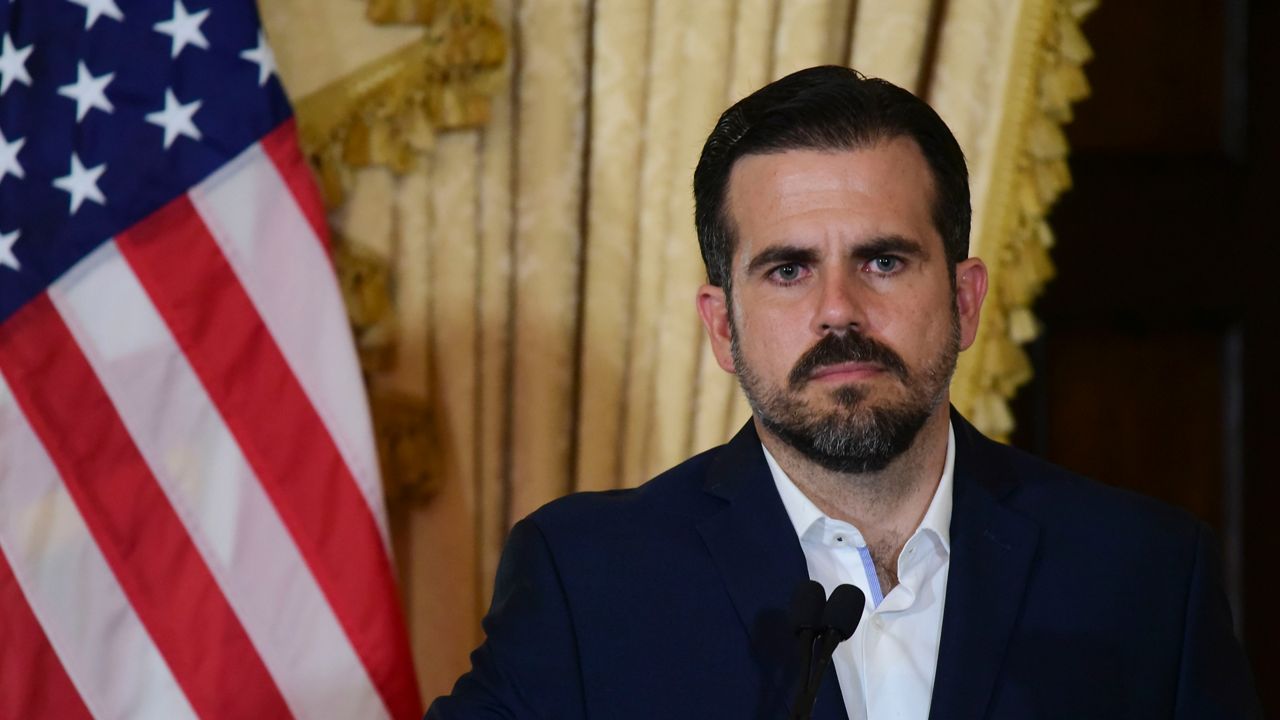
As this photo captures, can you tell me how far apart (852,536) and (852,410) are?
0.19 meters

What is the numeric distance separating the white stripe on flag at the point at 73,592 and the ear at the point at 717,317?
1.01 meters

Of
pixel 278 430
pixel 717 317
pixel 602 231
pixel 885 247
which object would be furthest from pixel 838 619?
pixel 602 231

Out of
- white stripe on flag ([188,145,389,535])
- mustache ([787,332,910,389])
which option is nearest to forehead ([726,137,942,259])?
mustache ([787,332,910,389])

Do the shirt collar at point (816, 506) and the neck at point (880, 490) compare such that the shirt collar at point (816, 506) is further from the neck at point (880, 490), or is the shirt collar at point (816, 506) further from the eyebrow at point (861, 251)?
the eyebrow at point (861, 251)

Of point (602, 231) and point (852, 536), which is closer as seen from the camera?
point (852, 536)

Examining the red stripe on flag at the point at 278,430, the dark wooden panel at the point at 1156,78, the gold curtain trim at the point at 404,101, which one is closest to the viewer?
the red stripe on flag at the point at 278,430

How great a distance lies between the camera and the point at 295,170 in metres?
2.46

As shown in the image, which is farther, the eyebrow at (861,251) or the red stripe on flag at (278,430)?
the red stripe on flag at (278,430)

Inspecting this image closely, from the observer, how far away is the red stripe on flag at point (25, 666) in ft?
7.50

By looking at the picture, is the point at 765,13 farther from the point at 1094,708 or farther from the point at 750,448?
the point at 1094,708

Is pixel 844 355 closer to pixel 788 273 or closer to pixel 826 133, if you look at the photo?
pixel 788 273

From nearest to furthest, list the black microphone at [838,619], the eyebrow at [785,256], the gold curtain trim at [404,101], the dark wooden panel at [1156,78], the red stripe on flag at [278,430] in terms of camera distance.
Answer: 1. the black microphone at [838,619]
2. the eyebrow at [785,256]
3. the red stripe on flag at [278,430]
4. the gold curtain trim at [404,101]
5. the dark wooden panel at [1156,78]

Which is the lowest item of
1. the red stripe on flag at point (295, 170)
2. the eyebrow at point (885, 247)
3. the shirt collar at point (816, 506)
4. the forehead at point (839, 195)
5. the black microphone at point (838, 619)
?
the shirt collar at point (816, 506)

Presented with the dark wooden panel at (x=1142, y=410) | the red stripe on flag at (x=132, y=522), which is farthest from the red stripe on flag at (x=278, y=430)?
the dark wooden panel at (x=1142, y=410)
